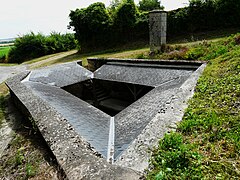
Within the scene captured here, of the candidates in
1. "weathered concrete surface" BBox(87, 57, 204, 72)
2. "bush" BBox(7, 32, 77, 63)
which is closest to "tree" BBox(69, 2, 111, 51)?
"bush" BBox(7, 32, 77, 63)

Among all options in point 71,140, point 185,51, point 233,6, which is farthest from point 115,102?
point 233,6

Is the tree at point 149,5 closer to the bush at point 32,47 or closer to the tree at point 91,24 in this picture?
the bush at point 32,47

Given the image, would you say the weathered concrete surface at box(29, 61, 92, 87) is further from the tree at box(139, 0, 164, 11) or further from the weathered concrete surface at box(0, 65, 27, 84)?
the tree at box(139, 0, 164, 11)

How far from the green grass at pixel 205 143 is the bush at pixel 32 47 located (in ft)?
86.8

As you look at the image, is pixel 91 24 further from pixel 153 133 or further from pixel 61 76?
pixel 153 133

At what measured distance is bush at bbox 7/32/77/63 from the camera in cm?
2733

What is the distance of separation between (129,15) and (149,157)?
18.2 m

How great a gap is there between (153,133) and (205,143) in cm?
76

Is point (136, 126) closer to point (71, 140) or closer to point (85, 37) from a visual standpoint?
point (71, 140)

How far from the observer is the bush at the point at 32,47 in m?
27.3

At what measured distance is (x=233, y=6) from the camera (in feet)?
49.1

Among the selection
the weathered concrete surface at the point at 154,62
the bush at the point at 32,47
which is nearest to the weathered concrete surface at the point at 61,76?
the weathered concrete surface at the point at 154,62

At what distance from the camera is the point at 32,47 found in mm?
27656

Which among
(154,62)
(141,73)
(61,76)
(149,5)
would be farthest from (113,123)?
(149,5)
